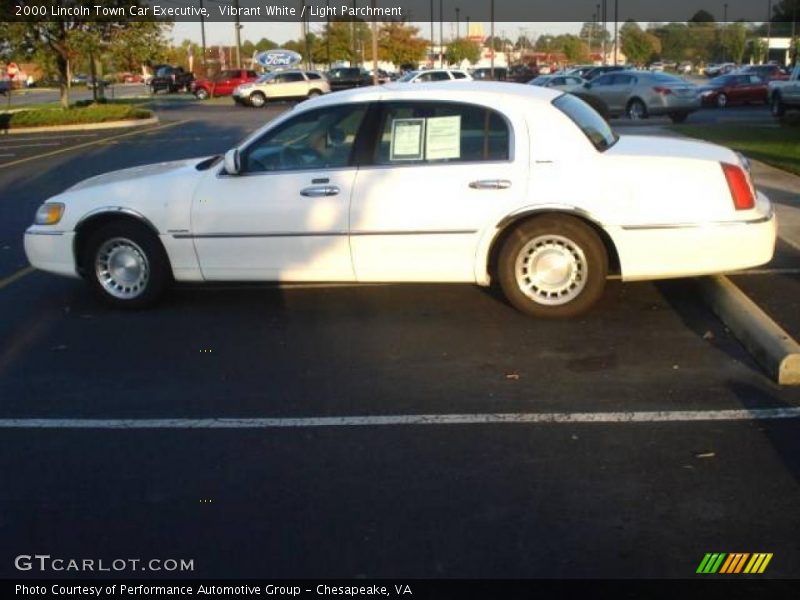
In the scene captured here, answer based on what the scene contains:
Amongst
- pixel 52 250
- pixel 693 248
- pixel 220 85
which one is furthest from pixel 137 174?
pixel 220 85

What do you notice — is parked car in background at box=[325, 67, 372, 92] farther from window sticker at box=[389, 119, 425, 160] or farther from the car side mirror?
window sticker at box=[389, 119, 425, 160]

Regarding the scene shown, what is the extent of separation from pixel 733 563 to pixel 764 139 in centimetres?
1853

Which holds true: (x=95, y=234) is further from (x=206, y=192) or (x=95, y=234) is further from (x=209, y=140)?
(x=209, y=140)

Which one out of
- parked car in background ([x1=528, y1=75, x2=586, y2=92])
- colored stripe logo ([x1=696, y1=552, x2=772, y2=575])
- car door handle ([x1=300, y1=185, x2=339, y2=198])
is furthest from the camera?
parked car in background ([x1=528, y1=75, x2=586, y2=92])

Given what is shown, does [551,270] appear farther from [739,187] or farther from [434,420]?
[434,420]

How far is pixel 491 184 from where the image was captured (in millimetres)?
7047

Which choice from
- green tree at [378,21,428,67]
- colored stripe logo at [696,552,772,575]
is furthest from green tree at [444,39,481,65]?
colored stripe logo at [696,552,772,575]

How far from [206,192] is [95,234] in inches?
39.2

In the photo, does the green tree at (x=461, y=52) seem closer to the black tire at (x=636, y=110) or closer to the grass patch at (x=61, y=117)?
the grass patch at (x=61, y=117)

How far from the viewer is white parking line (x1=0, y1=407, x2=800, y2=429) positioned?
17.5ft

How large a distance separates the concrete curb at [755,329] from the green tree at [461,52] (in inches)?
3276

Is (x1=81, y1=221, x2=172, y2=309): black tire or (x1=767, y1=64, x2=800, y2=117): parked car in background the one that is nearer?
(x1=81, y1=221, x2=172, y2=309): black tire

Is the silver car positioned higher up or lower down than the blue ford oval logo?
lower down

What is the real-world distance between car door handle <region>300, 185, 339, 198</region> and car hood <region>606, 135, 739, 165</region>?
1.94 metres
